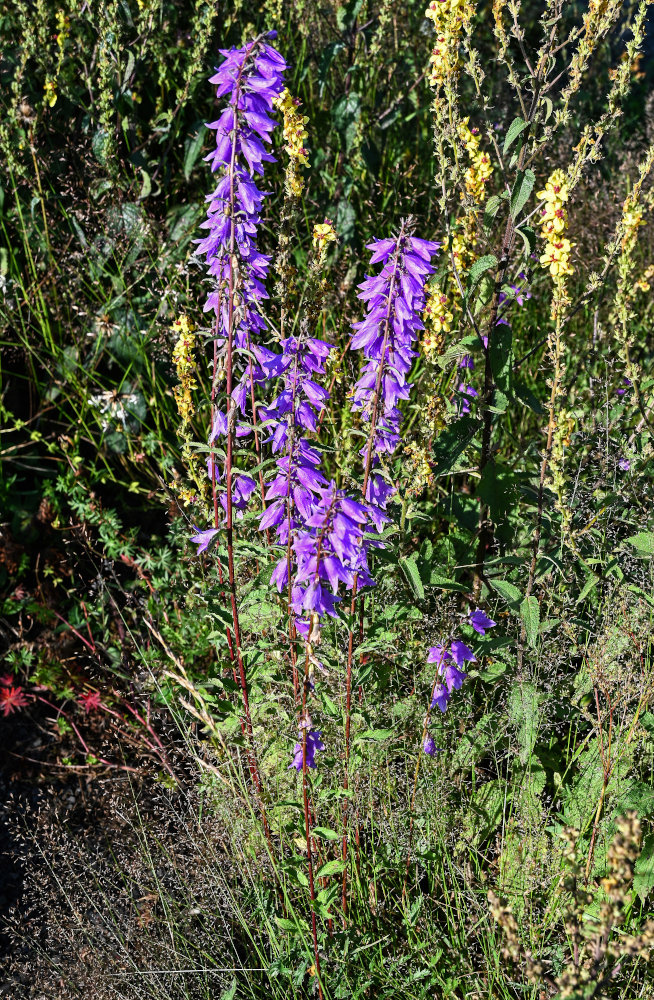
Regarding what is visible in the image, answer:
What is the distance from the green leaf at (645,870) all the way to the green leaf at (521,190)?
1.47 meters

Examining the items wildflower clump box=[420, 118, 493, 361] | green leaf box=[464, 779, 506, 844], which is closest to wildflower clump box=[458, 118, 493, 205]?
wildflower clump box=[420, 118, 493, 361]

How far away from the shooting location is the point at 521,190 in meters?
2.00

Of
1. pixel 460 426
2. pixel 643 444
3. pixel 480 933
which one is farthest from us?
pixel 643 444

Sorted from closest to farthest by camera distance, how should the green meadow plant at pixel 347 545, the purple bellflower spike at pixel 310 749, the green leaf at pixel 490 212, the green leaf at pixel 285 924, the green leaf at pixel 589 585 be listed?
the green meadow plant at pixel 347 545
the green leaf at pixel 285 924
the purple bellflower spike at pixel 310 749
the green leaf at pixel 490 212
the green leaf at pixel 589 585

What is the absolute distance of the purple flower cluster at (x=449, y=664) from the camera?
2.09 metres

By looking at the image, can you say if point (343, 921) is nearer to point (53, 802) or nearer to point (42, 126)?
point (53, 802)

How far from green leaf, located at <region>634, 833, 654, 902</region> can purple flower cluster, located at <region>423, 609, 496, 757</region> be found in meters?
0.53

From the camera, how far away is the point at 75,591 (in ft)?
10.1

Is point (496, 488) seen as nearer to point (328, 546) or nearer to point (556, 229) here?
point (556, 229)

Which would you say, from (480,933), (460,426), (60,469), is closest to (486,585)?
(460,426)

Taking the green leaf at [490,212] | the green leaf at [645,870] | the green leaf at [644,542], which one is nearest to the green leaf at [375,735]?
the green leaf at [645,870]

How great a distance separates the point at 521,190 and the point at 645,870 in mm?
1571

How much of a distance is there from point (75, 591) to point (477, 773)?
153cm

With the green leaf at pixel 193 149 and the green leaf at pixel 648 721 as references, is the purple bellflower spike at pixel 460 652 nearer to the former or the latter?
the green leaf at pixel 648 721
